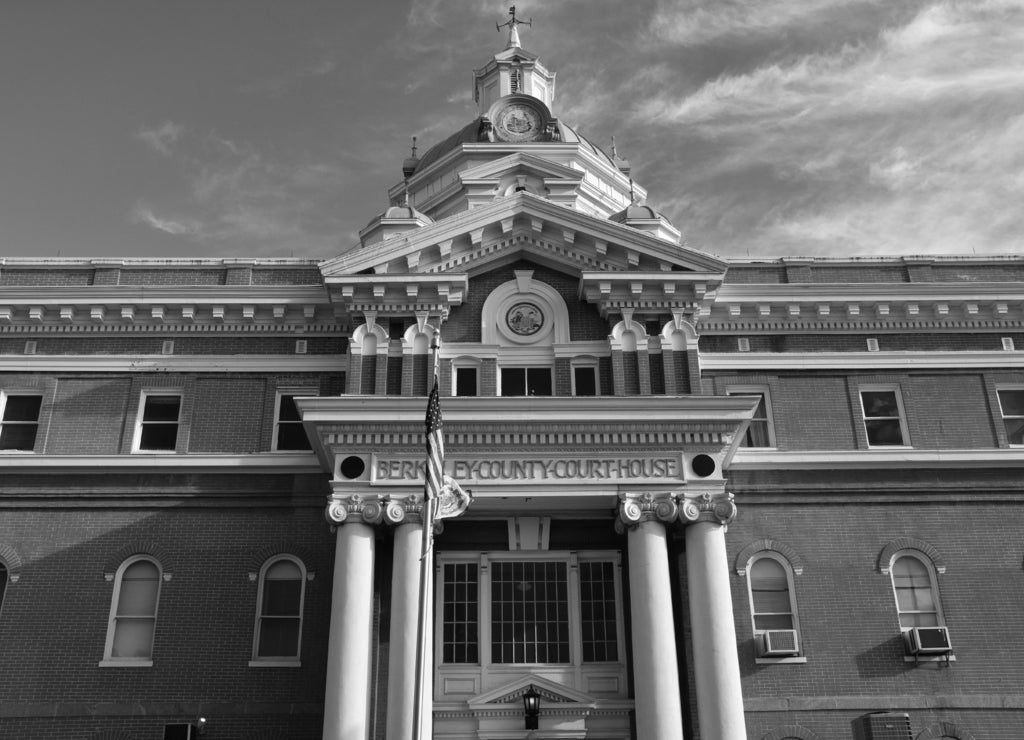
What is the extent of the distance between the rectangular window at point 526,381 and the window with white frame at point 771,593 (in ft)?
19.5

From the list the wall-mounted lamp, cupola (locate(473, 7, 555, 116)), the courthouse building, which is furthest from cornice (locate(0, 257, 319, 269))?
cupola (locate(473, 7, 555, 116))

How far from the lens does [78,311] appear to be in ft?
80.7

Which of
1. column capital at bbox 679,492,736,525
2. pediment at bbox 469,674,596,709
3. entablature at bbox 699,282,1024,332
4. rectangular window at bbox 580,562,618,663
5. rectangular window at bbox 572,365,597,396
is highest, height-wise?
entablature at bbox 699,282,1024,332

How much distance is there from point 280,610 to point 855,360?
14.4m

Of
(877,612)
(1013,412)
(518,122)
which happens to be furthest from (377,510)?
(518,122)

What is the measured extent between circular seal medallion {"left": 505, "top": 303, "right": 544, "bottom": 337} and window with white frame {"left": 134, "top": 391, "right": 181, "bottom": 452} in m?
8.09

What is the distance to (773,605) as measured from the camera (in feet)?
72.2

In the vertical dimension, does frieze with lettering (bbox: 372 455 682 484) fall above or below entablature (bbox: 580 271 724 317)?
below

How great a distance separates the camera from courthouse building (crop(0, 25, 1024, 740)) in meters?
20.5

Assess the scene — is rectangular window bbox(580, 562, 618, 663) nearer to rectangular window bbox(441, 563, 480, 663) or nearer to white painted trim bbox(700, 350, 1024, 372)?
rectangular window bbox(441, 563, 480, 663)

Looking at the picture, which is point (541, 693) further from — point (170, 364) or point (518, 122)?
point (518, 122)

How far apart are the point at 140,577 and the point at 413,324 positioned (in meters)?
8.15

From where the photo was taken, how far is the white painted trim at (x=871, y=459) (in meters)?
23.1

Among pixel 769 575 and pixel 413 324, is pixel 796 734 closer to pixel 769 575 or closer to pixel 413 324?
pixel 769 575
